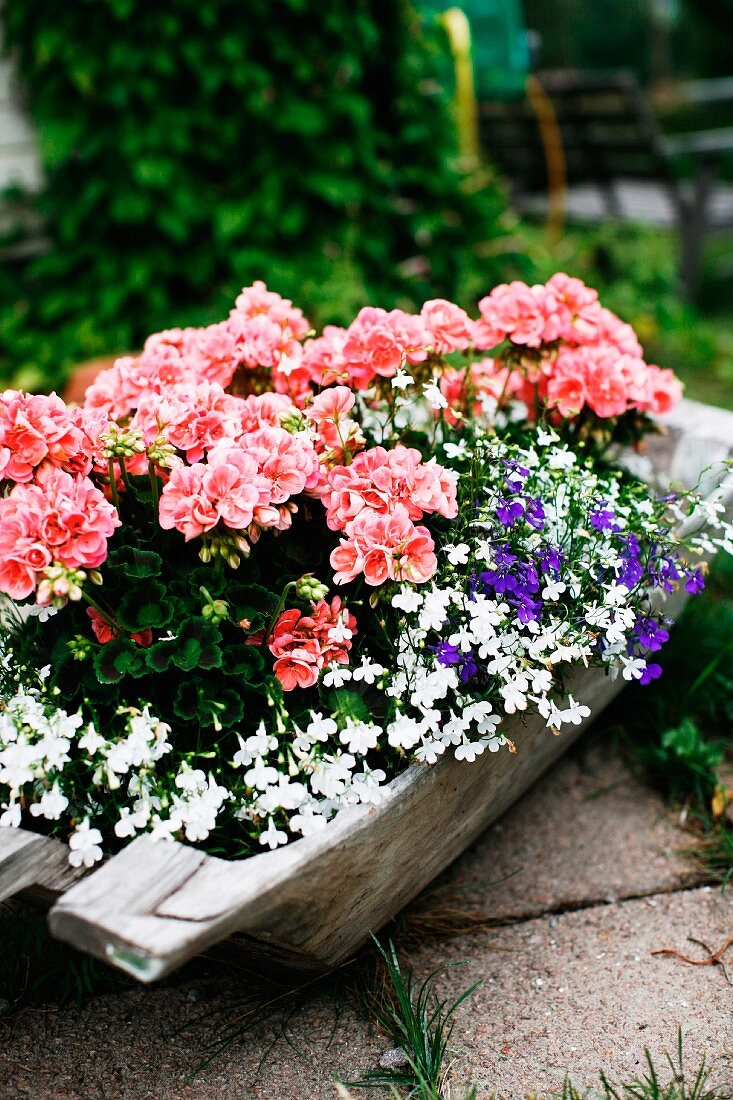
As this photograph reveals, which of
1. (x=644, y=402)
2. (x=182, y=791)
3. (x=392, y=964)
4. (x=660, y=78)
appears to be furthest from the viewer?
(x=660, y=78)

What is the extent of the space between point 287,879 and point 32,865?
0.37 m

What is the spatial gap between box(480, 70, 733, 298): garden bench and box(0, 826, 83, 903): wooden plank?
4924mm

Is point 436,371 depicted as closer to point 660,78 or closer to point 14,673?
point 14,673

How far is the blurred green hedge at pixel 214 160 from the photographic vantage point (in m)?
3.47

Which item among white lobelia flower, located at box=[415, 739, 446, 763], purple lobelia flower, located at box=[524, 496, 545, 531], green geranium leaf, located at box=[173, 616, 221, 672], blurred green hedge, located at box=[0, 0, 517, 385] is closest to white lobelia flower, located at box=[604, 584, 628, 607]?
purple lobelia flower, located at box=[524, 496, 545, 531]

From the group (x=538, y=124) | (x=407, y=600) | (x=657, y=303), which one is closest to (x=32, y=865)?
(x=407, y=600)

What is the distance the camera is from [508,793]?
1.88 metres

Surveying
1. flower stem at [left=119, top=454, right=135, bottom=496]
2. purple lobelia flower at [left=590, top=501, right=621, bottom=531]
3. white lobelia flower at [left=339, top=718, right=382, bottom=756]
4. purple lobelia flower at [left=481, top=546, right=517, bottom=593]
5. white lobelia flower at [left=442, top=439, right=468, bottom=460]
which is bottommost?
white lobelia flower at [left=339, top=718, right=382, bottom=756]

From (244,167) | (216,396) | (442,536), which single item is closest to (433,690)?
(442,536)

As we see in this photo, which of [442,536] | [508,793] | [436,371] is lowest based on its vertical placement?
[508,793]

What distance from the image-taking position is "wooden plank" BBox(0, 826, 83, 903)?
1.32 m

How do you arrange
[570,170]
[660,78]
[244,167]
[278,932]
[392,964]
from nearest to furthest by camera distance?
1. [278,932]
2. [392,964]
3. [244,167]
4. [570,170]
5. [660,78]

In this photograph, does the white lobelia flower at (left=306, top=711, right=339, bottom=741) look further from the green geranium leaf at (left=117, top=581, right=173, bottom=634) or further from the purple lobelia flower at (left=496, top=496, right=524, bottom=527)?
the purple lobelia flower at (left=496, top=496, right=524, bottom=527)

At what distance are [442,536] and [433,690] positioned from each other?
0.94 ft
